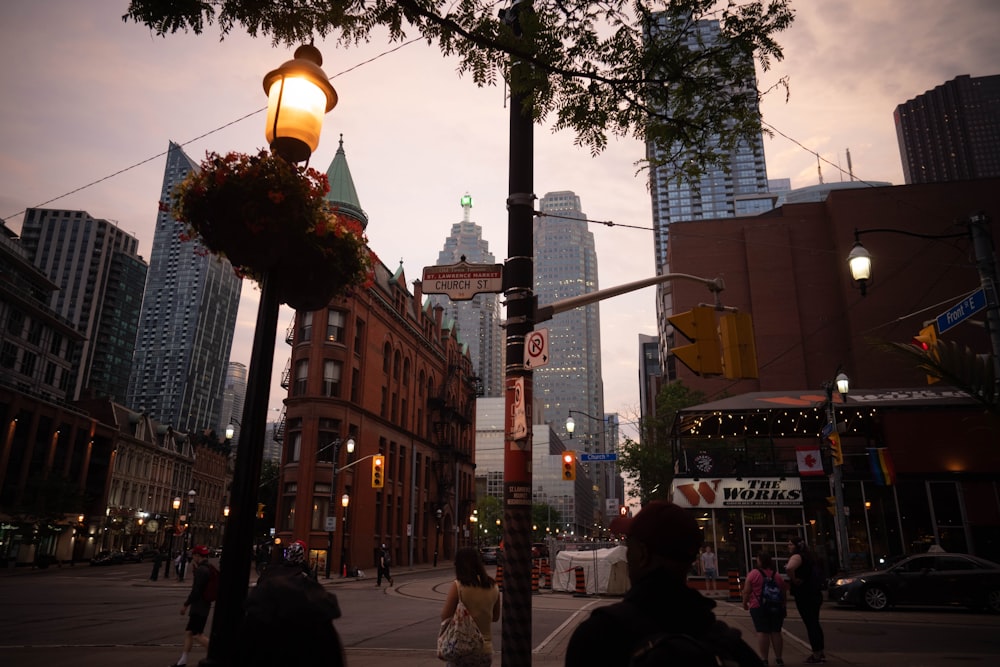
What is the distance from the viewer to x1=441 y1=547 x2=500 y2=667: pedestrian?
6.02 m

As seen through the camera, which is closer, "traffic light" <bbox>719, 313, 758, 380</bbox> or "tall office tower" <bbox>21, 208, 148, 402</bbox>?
"traffic light" <bbox>719, 313, 758, 380</bbox>

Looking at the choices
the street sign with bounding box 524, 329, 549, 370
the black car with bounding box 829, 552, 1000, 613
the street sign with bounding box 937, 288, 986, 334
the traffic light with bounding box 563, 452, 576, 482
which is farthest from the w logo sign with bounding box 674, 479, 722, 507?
the street sign with bounding box 524, 329, 549, 370

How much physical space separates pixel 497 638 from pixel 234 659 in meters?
12.3

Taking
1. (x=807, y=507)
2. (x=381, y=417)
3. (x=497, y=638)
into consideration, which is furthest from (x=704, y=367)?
(x=381, y=417)

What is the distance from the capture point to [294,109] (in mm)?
4891

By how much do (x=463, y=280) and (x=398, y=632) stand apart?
9810mm

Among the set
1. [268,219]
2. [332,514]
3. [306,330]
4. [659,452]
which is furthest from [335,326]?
[268,219]

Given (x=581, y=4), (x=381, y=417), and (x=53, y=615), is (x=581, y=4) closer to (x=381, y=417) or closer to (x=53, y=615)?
(x=53, y=615)

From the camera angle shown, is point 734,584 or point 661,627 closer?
point 661,627

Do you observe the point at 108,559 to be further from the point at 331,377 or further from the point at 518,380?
the point at 518,380

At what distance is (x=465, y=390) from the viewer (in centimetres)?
7388

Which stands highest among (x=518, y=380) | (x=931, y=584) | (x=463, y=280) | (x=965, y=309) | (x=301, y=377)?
(x=301, y=377)

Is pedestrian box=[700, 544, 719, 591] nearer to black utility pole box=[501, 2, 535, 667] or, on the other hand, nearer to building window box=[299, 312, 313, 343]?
black utility pole box=[501, 2, 535, 667]

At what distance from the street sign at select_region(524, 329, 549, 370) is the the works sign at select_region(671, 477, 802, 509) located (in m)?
24.3
